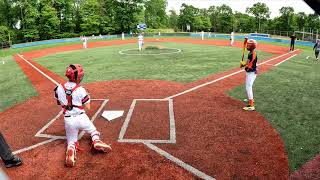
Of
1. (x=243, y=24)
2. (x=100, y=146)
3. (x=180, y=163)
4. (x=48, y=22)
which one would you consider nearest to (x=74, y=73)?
(x=100, y=146)

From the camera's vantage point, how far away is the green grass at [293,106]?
7.26 metres

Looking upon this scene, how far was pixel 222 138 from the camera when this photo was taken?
7773 mm

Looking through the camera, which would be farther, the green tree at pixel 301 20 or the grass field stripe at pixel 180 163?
the green tree at pixel 301 20

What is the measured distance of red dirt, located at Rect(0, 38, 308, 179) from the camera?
6234 millimetres

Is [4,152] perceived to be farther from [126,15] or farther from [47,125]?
[126,15]

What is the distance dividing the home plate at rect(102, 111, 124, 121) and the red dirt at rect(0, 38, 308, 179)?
24 centimetres

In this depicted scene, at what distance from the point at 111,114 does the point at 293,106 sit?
6625 millimetres

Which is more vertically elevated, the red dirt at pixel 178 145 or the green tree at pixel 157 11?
the green tree at pixel 157 11

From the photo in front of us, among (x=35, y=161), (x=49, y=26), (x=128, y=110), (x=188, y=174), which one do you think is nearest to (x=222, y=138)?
(x=188, y=174)

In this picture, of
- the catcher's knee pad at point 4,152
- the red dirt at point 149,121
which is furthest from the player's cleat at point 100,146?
the catcher's knee pad at point 4,152

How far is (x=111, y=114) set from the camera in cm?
962

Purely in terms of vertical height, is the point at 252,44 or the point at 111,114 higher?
the point at 252,44

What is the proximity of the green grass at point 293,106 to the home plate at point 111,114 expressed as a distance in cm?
491

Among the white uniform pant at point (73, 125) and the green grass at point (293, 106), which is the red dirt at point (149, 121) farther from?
the green grass at point (293, 106)
